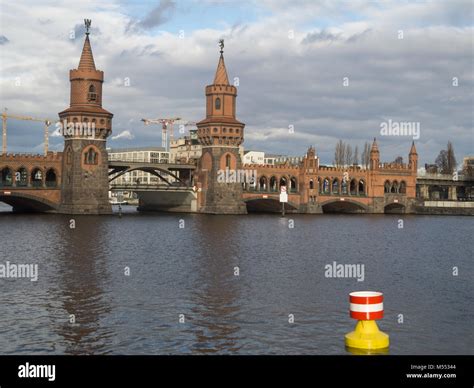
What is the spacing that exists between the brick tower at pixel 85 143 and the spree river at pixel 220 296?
156 ft

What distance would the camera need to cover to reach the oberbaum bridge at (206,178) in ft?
365

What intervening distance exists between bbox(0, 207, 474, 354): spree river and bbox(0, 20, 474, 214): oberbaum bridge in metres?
49.5

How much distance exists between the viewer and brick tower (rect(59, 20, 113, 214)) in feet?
363

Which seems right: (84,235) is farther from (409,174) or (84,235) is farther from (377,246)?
(409,174)

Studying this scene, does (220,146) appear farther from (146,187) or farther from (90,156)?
(90,156)

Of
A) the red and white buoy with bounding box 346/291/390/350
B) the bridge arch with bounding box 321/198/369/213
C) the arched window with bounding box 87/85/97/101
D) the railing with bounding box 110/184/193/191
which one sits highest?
the arched window with bounding box 87/85/97/101

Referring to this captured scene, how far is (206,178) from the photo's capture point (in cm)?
12575

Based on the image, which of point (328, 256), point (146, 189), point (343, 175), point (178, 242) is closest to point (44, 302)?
point (328, 256)

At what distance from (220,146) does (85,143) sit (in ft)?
80.5

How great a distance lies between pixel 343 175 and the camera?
14525cm

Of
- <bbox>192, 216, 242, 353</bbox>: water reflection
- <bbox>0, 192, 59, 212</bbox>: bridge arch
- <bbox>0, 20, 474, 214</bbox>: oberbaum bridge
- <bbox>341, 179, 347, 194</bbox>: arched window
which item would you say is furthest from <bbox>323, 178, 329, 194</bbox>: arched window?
<bbox>192, 216, 242, 353</bbox>: water reflection

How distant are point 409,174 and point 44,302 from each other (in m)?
131

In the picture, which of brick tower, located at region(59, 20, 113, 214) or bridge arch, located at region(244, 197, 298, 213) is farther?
bridge arch, located at region(244, 197, 298, 213)

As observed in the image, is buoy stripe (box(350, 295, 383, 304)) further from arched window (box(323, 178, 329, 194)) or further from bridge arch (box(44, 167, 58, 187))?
arched window (box(323, 178, 329, 194))
